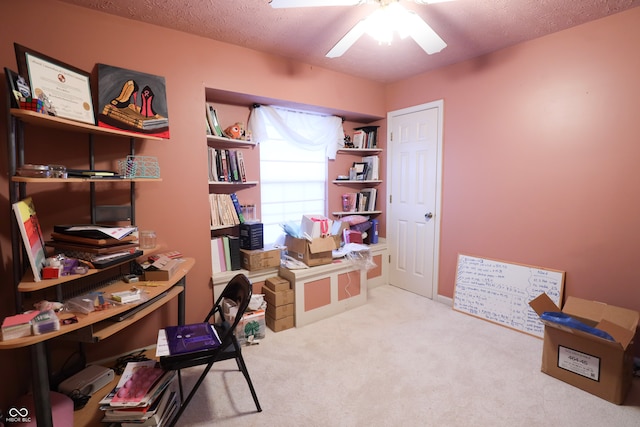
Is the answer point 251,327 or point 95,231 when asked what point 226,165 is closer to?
point 95,231

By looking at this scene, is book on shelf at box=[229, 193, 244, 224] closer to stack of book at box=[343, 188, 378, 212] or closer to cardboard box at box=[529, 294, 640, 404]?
stack of book at box=[343, 188, 378, 212]

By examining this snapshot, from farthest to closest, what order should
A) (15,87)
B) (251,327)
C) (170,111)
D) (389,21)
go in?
(251,327), (170,111), (389,21), (15,87)

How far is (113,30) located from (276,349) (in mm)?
2712

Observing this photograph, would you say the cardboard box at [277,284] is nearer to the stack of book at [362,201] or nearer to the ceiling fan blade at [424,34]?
the stack of book at [362,201]

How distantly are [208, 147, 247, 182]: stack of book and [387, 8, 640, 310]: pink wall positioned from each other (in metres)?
2.24

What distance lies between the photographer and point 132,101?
2166mm

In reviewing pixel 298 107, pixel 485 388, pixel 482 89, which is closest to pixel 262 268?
pixel 298 107

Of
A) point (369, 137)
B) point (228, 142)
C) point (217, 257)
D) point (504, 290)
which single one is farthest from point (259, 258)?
point (504, 290)

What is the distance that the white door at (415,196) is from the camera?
3494mm

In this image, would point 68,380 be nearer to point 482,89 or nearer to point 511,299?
point 511,299

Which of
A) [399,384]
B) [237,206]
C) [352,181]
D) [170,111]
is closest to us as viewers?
[399,384]

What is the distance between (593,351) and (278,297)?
2328mm

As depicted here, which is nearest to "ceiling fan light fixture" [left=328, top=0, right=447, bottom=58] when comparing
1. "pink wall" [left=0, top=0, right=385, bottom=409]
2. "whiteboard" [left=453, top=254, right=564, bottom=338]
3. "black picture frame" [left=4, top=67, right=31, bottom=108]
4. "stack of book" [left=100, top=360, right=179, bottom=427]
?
"pink wall" [left=0, top=0, right=385, bottom=409]

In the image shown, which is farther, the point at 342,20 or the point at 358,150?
the point at 358,150
